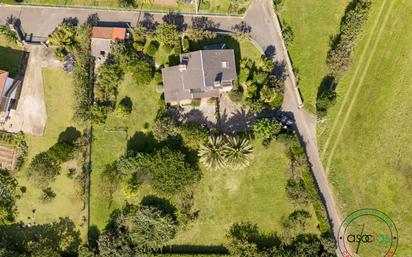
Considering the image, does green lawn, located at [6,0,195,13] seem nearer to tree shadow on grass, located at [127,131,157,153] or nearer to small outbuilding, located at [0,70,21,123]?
small outbuilding, located at [0,70,21,123]

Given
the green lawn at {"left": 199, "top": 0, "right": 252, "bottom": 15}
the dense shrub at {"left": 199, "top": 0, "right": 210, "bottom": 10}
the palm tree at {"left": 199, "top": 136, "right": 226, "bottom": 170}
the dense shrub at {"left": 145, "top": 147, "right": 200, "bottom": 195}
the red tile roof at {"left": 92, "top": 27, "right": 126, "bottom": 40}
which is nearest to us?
the palm tree at {"left": 199, "top": 136, "right": 226, "bottom": 170}

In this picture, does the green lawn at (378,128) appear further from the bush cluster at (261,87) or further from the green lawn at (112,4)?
the green lawn at (112,4)

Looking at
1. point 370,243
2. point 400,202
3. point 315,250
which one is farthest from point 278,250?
point 400,202

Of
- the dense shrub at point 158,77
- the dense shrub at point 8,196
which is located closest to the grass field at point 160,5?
the dense shrub at point 158,77

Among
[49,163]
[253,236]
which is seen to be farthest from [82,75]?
[253,236]

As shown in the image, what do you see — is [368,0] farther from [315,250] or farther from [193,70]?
[315,250]

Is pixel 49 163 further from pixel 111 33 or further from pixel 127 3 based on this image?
pixel 127 3

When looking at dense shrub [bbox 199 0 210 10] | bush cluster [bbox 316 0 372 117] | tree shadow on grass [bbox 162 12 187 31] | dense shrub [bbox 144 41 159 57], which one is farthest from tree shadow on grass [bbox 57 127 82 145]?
bush cluster [bbox 316 0 372 117]
